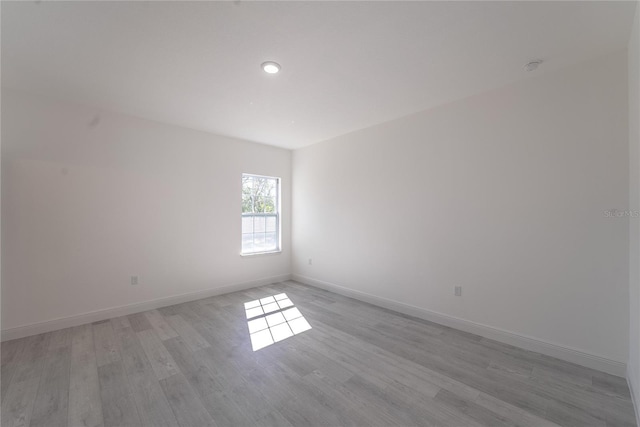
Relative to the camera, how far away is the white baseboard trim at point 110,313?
2.84 meters

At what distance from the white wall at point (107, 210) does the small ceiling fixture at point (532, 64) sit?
397 cm

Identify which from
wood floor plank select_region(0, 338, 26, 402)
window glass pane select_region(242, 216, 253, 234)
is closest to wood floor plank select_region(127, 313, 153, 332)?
wood floor plank select_region(0, 338, 26, 402)

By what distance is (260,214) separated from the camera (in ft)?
16.5

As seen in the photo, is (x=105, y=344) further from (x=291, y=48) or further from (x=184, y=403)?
(x=291, y=48)

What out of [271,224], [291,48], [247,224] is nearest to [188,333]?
[247,224]

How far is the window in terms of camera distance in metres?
4.82

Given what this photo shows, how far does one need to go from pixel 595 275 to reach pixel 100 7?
4.29 m

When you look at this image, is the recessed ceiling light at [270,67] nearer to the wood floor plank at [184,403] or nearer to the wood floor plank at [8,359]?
the wood floor plank at [184,403]

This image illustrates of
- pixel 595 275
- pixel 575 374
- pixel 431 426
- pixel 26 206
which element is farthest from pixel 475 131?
pixel 26 206

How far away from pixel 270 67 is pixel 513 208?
9.03 feet

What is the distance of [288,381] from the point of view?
2090 millimetres

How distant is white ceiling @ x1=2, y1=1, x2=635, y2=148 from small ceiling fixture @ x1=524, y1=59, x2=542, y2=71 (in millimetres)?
47
